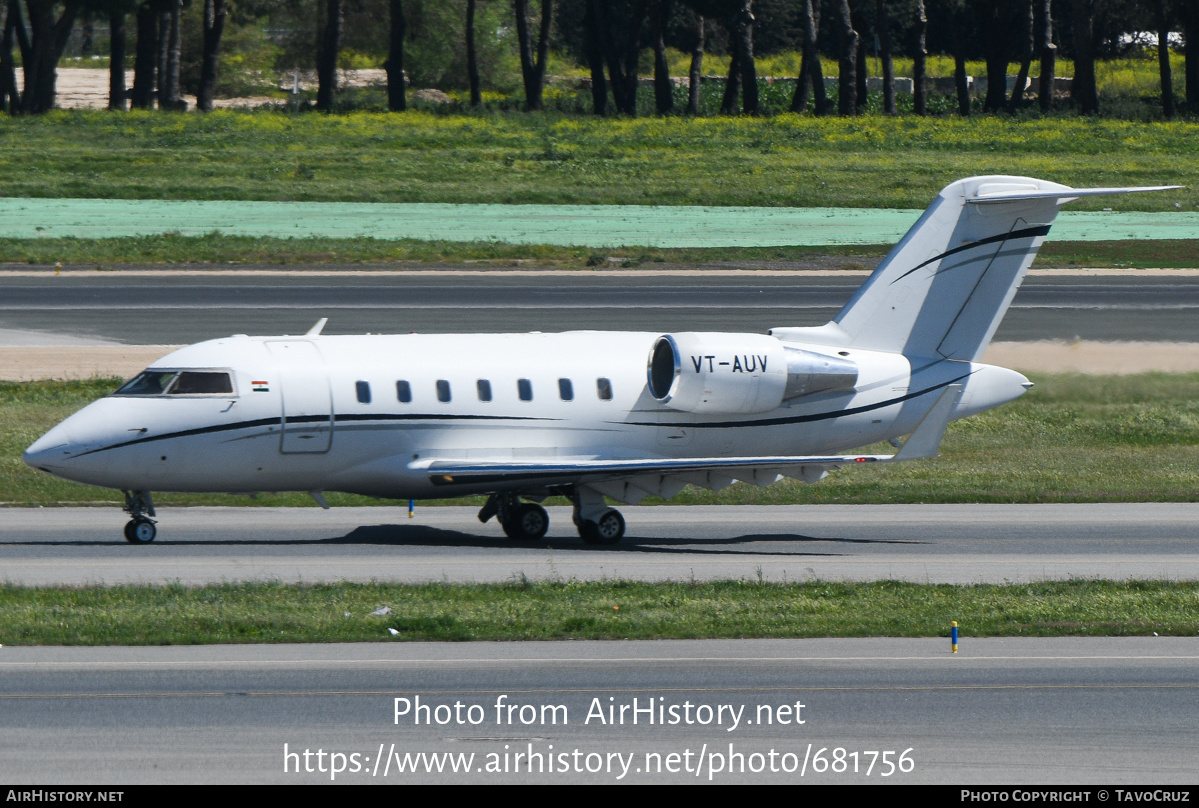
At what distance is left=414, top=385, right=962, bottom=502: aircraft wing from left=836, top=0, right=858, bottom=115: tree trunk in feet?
268

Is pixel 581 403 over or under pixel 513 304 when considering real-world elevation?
under

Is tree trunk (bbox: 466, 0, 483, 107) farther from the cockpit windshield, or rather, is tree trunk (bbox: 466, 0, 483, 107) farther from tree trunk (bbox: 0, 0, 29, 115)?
the cockpit windshield

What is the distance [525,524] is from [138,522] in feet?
19.6

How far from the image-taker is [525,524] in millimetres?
24984

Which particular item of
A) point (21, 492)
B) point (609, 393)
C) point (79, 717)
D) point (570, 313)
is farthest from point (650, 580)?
point (570, 313)

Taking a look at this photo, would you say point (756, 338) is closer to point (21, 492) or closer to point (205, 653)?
point (205, 653)

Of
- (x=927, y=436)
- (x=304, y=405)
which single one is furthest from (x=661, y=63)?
(x=304, y=405)

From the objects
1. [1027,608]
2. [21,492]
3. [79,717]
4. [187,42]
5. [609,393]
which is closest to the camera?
[79,717]

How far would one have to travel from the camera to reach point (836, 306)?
1900 inches

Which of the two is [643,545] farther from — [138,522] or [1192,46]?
[1192,46]

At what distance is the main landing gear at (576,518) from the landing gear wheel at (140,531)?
17.6 feet

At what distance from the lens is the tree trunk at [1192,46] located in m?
115

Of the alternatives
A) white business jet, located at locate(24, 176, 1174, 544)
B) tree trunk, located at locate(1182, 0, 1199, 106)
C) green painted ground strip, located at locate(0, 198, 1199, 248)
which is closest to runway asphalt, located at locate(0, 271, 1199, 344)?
green painted ground strip, located at locate(0, 198, 1199, 248)

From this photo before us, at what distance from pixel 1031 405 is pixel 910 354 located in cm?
1229
